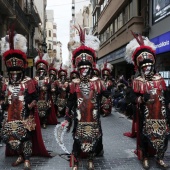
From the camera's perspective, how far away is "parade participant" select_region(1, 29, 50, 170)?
5457 mm

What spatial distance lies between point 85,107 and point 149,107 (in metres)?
1.12

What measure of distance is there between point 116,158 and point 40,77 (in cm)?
435

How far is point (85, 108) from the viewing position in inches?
214

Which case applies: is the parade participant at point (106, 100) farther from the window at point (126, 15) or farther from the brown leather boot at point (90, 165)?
the brown leather boot at point (90, 165)

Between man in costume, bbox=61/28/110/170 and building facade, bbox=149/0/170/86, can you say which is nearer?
man in costume, bbox=61/28/110/170

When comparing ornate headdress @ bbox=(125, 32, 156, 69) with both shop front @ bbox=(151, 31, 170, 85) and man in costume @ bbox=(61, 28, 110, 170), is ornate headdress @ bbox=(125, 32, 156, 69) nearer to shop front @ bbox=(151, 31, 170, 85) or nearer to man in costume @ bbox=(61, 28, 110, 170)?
man in costume @ bbox=(61, 28, 110, 170)

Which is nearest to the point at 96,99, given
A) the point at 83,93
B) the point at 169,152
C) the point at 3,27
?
the point at 83,93

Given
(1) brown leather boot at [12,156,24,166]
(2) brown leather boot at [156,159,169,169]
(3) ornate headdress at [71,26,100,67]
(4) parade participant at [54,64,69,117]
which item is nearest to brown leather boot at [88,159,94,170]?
(2) brown leather boot at [156,159,169,169]

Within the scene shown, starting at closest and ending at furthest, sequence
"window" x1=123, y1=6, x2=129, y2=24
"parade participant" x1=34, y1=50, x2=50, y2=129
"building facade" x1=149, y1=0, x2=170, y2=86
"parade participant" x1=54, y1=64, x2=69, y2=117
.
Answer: "parade participant" x1=34, y1=50, x2=50, y2=129 < "building facade" x1=149, y1=0, x2=170, y2=86 < "parade participant" x1=54, y1=64, x2=69, y2=117 < "window" x1=123, y1=6, x2=129, y2=24

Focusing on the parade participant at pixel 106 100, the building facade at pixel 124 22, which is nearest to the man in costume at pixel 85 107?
the parade participant at pixel 106 100

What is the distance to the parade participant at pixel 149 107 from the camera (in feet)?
17.5

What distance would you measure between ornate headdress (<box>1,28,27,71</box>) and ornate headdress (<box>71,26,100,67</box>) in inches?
38.0

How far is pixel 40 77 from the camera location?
9.65 m

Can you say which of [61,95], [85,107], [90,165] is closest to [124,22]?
[61,95]
